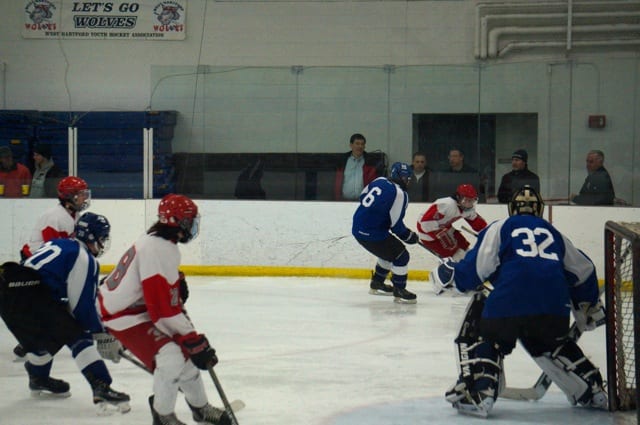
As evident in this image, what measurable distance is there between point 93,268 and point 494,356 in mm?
1663

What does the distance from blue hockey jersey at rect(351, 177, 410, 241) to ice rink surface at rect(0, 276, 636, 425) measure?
1.69 ft

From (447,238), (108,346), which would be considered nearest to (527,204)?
(108,346)

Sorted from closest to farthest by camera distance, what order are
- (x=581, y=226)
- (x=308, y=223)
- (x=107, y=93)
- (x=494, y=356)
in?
1. (x=494, y=356)
2. (x=581, y=226)
3. (x=308, y=223)
4. (x=107, y=93)

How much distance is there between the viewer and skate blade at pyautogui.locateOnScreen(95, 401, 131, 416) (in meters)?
4.14

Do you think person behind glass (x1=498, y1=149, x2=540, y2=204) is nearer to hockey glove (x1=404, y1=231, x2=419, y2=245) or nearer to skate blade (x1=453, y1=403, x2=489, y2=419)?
hockey glove (x1=404, y1=231, x2=419, y2=245)

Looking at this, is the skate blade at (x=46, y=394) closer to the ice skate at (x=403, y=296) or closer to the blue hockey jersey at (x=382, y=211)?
the ice skate at (x=403, y=296)

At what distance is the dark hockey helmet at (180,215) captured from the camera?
12.0 feet

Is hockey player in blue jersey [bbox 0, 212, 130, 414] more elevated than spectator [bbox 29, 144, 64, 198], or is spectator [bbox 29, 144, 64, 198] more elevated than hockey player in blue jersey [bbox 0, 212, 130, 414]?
spectator [bbox 29, 144, 64, 198]

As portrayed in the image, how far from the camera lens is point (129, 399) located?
166 inches

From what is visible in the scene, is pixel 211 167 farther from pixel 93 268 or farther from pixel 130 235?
pixel 93 268

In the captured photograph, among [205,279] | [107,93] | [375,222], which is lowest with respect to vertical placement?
[205,279]

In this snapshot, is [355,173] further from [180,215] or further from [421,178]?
[180,215]

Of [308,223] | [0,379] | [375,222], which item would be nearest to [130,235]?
[308,223]

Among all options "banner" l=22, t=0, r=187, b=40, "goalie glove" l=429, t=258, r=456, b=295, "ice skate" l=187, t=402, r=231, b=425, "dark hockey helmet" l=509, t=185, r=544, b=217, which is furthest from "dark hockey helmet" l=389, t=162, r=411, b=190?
"banner" l=22, t=0, r=187, b=40
